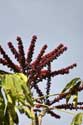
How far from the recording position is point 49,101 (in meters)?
4.30

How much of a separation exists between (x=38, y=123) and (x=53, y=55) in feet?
3.94

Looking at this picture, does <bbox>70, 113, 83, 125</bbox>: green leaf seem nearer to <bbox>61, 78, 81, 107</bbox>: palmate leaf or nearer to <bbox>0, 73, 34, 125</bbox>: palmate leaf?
<bbox>61, 78, 81, 107</bbox>: palmate leaf

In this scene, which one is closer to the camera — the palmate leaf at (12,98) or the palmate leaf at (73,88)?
the palmate leaf at (12,98)

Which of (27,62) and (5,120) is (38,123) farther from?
(27,62)

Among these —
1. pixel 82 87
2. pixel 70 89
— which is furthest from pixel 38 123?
pixel 82 87

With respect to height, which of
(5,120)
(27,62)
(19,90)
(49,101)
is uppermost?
(27,62)

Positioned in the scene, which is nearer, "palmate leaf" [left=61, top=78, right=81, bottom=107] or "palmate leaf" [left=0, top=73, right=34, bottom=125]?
"palmate leaf" [left=0, top=73, right=34, bottom=125]

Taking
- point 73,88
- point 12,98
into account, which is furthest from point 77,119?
point 12,98

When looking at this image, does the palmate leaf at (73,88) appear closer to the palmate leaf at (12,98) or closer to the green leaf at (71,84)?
the green leaf at (71,84)

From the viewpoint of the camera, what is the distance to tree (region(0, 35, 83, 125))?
10.5 feet

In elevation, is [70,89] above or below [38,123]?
above

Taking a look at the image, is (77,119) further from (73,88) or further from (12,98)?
(12,98)

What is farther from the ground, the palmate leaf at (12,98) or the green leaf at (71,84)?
the green leaf at (71,84)

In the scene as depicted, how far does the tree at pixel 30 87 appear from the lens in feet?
10.5
